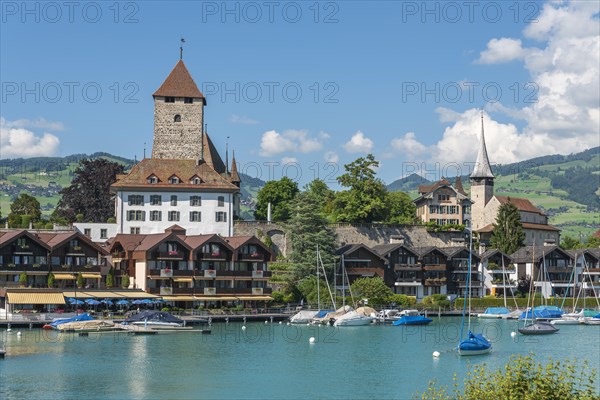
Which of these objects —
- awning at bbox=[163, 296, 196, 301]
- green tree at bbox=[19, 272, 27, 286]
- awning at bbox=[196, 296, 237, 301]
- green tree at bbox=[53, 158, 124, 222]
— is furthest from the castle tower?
green tree at bbox=[19, 272, 27, 286]

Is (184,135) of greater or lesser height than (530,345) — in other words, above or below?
above

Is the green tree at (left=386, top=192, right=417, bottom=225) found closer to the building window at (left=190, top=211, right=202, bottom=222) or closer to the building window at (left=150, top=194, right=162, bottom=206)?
the building window at (left=190, top=211, right=202, bottom=222)

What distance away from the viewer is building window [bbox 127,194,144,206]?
96188 millimetres

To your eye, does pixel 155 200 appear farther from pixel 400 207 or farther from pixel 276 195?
pixel 400 207

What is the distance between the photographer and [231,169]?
387 ft

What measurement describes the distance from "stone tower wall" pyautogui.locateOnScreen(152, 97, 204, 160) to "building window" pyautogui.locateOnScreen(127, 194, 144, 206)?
31.4ft

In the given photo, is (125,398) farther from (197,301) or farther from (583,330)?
(583,330)

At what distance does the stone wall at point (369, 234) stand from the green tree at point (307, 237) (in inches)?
166

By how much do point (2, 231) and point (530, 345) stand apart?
50.9m

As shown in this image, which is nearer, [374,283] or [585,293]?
[374,283]

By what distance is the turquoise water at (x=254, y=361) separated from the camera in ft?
157

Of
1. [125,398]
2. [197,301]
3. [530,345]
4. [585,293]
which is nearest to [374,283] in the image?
[197,301]

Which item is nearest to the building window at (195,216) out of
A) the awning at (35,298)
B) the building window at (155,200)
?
the building window at (155,200)

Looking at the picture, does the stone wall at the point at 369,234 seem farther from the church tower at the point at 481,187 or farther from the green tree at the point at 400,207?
the church tower at the point at 481,187
